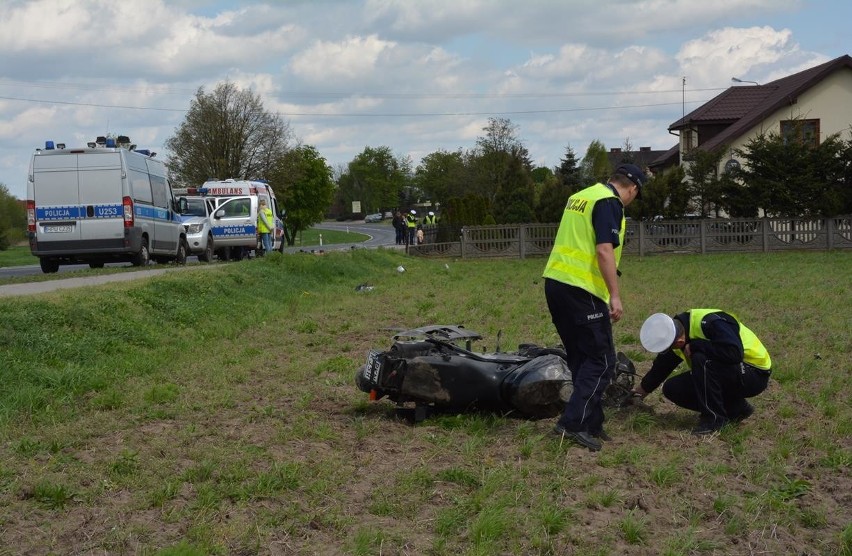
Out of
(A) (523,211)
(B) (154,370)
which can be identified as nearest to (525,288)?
(B) (154,370)

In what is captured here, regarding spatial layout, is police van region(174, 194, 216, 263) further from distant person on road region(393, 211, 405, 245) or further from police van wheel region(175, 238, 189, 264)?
distant person on road region(393, 211, 405, 245)

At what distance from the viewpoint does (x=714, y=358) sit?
24.4 ft

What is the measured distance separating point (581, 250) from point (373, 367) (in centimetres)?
182

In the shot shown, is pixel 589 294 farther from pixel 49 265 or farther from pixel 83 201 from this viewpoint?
pixel 49 265

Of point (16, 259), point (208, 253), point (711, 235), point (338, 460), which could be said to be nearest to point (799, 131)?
point (711, 235)

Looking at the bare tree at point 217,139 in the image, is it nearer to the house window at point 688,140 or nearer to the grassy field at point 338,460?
the house window at point 688,140


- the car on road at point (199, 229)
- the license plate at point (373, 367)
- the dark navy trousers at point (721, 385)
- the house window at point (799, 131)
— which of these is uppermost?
the house window at point (799, 131)

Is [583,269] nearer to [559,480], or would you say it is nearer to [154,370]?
[559,480]

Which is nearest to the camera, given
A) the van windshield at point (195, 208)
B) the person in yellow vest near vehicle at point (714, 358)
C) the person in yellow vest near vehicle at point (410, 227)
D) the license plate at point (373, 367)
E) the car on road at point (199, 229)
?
the person in yellow vest near vehicle at point (714, 358)

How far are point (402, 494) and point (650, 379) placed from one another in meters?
2.90

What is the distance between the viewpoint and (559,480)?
6129mm

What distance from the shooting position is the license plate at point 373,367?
7711 millimetres

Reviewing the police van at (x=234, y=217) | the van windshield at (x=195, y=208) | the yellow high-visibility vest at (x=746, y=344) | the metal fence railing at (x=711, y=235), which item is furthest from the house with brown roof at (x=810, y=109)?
the yellow high-visibility vest at (x=746, y=344)

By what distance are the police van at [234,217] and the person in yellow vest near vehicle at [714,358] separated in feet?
75.6
